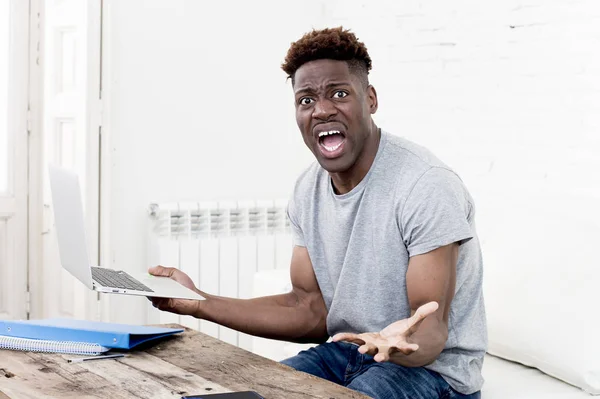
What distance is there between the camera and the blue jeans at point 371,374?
5.45ft

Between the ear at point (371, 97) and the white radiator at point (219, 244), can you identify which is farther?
the white radiator at point (219, 244)

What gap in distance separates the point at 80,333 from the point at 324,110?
2.23 feet

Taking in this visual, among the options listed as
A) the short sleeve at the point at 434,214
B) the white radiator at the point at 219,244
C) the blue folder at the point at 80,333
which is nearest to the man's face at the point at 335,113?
the short sleeve at the point at 434,214

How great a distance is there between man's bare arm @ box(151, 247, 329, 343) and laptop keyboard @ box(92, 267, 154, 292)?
11 centimetres

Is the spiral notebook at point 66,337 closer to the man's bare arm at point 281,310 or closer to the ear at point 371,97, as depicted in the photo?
the man's bare arm at point 281,310

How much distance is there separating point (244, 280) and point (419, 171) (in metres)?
2.02

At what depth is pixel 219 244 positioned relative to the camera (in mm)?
3629

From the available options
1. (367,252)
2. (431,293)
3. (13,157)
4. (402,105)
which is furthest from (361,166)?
(13,157)

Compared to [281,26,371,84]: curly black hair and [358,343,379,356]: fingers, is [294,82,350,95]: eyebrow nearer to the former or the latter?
[281,26,371,84]: curly black hair

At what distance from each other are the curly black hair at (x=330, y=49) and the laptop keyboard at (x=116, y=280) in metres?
0.59

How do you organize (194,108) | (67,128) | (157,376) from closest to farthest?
(157,376) → (67,128) → (194,108)

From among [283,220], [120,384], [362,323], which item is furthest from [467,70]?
[120,384]

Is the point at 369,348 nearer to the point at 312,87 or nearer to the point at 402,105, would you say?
the point at 312,87

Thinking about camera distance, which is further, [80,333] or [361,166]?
[361,166]
